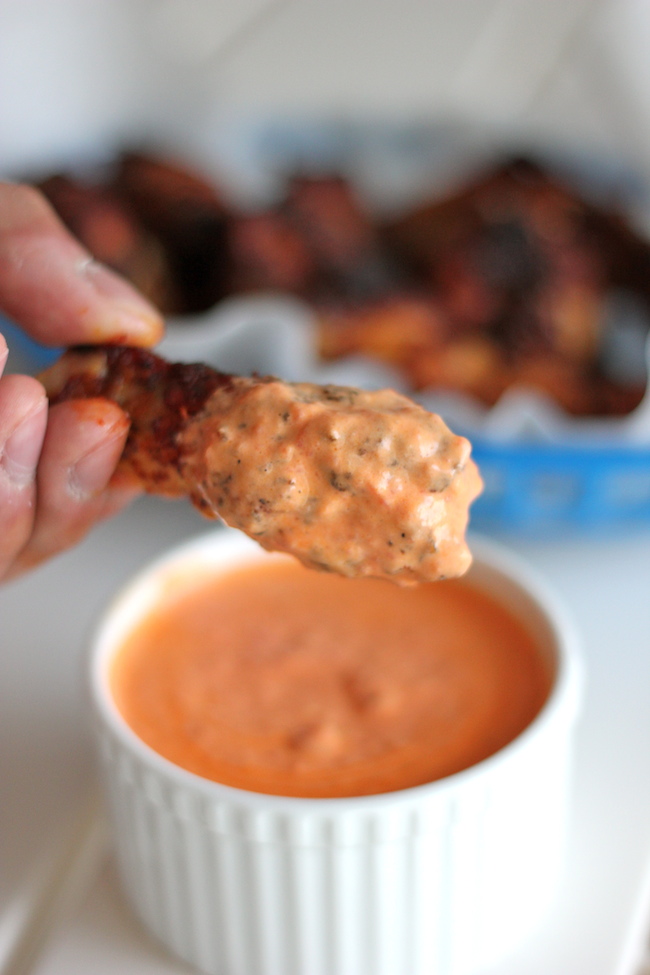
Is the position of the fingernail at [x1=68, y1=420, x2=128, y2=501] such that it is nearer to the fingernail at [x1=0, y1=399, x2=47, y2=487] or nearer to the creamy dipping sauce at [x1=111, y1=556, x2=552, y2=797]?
the fingernail at [x1=0, y1=399, x2=47, y2=487]

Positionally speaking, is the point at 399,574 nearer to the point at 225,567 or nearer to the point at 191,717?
the point at 191,717

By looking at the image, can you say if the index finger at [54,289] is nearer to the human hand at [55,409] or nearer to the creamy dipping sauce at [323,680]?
the human hand at [55,409]

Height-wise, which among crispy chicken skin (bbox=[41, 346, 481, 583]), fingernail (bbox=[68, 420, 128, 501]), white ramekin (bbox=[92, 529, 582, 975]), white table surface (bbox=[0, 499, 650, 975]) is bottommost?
white table surface (bbox=[0, 499, 650, 975])

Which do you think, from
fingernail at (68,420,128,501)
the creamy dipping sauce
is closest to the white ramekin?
the creamy dipping sauce

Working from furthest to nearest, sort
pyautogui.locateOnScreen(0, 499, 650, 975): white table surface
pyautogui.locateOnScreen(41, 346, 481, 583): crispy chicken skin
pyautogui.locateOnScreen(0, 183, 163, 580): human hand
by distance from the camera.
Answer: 1. pyautogui.locateOnScreen(0, 499, 650, 975): white table surface
2. pyautogui.locateOnScreen(0, 183, 163, 580): human hand
3. pyautogui.locateOnScreen(41, 346, 481, 583): crispy chicken skin

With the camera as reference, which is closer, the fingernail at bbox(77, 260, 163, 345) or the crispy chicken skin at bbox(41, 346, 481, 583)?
the crispy chicken skin at bbox(41, 346, 481, 583)

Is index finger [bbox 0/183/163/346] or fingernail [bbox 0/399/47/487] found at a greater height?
index finger [bbox 0/183/163/346]

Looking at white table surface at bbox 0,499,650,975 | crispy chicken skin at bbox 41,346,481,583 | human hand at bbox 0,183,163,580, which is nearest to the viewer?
crispy chicken skin at bbox 41,346,481,583
